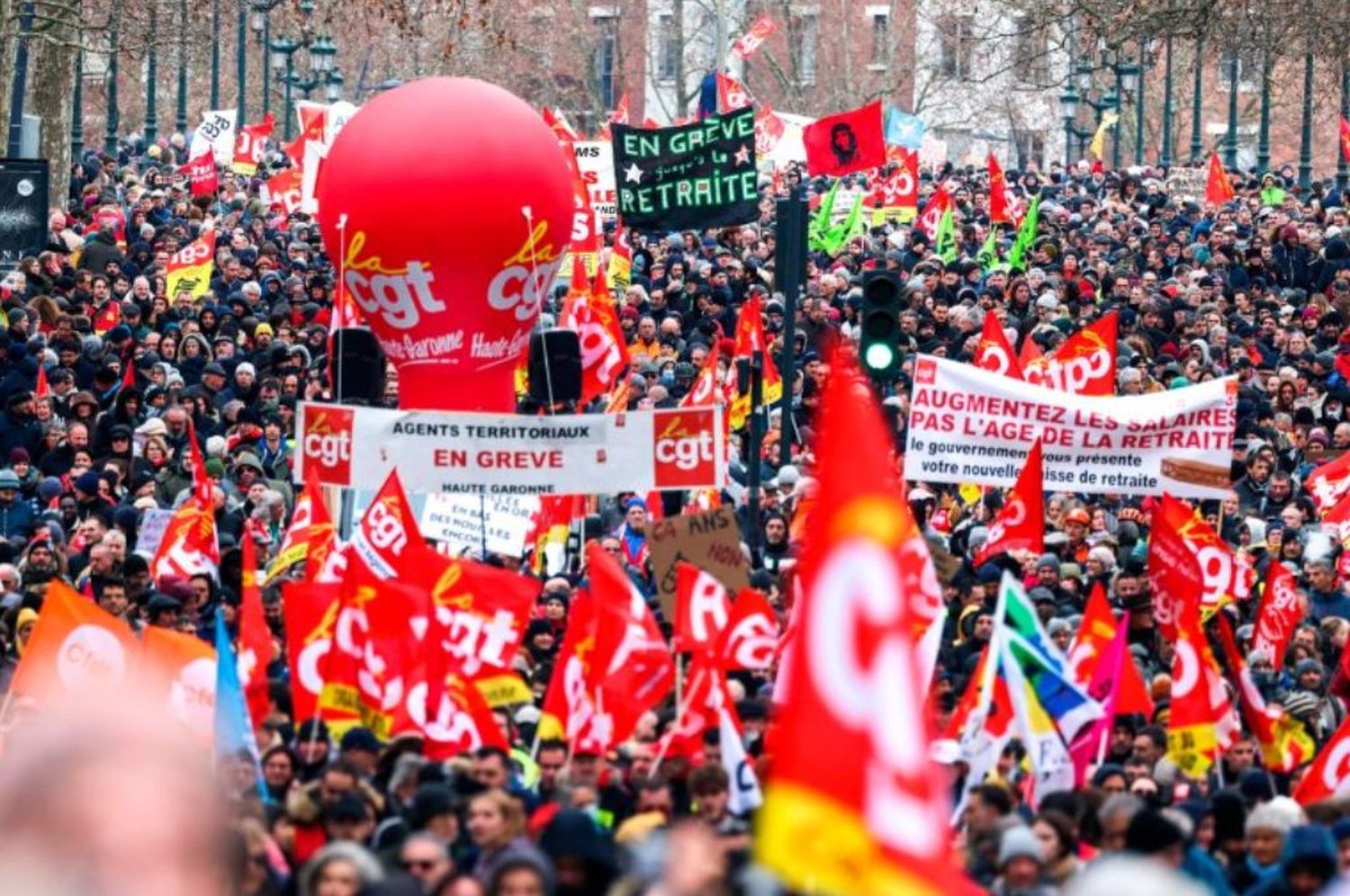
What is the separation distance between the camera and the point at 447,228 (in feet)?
57.1

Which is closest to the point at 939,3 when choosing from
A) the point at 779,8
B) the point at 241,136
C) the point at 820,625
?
the point at 779,8

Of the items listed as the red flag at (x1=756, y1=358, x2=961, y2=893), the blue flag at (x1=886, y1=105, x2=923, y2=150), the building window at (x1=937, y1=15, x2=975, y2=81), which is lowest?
the red flag at (x1=756, y1=358, x2=961, y2=893)

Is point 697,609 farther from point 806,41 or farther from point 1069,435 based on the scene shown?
point 806,41

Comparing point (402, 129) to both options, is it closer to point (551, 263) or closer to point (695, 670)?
point (551, 263)

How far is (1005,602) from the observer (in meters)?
10.6

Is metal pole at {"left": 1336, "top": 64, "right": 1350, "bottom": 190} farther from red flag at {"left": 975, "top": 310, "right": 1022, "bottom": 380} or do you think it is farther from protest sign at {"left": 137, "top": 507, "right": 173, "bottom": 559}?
protest sign at {"left": 137, "top": 507, "right": 173, "bottom": 559}

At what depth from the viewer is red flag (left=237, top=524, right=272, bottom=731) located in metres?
11.2

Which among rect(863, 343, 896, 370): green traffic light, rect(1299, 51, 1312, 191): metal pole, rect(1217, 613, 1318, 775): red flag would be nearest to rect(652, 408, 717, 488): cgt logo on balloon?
rect(863, 343, 896, 370): green traffic light

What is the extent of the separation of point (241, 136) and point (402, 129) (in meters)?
24.2

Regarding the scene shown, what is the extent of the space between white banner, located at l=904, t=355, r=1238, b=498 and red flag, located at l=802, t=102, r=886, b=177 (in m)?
14.4

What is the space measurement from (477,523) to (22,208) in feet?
42.6

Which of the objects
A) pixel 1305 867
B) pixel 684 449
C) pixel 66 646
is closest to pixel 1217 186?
pixel 684 449

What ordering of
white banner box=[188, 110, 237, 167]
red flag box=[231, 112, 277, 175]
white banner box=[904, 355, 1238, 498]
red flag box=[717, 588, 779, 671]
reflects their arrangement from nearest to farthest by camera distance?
red flag box=[717, 588, 779, 671] < white banner box=[904, 355, 1238, 498] < white banner box=[188, 110, 237, 167] < red flag box=[231, 112, 277, 175]

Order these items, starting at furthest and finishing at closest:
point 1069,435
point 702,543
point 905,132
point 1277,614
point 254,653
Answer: point 905,132 < point 1069,435 < point 1277,614 < point 702,543 < point 254,653
